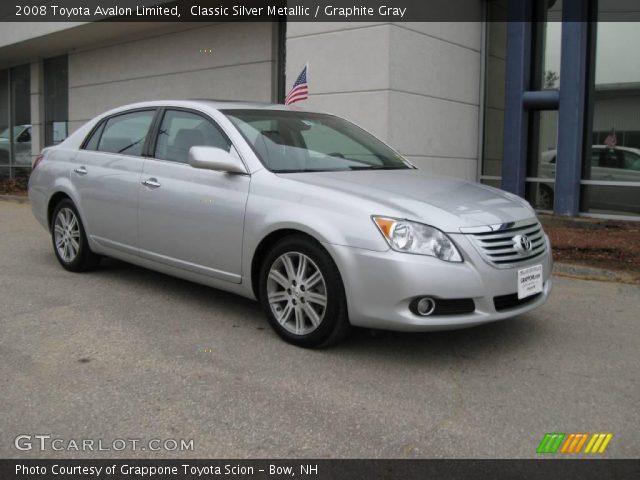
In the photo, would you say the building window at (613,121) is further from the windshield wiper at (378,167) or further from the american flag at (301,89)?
the windshield wiper at (378,167)

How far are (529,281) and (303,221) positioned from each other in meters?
1.43

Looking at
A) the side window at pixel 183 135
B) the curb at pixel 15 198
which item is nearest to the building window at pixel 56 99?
the curb at pixel 15 198

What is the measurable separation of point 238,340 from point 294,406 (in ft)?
3.64

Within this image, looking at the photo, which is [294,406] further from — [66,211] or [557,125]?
[557,125]

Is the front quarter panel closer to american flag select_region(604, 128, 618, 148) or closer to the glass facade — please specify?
the glass facade

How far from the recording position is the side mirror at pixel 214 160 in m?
4.44

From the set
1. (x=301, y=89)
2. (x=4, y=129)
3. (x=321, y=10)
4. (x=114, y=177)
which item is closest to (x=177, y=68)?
(x=321, y=10)

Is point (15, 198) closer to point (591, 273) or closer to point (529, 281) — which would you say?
point (591, 273)

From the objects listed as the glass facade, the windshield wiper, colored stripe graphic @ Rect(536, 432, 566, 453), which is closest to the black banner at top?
the glass facade

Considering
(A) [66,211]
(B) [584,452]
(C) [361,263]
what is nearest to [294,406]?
(C) [361,263]

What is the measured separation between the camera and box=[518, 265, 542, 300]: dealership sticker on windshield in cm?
399

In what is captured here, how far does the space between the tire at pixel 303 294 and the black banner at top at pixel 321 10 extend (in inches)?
246

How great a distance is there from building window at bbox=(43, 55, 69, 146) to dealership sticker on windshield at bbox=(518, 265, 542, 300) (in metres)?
16.2

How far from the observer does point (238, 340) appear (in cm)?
432
